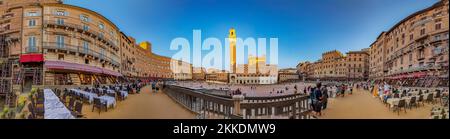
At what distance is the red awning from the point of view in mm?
3172

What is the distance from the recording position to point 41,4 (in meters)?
3.67

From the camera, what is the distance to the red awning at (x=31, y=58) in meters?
A: 3.17

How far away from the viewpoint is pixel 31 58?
10.7 ft

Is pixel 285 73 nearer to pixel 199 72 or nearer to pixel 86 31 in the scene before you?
pixel 199 72

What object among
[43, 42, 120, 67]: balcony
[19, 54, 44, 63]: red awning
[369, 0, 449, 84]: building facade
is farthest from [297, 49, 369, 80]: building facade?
[19, 54, 44, 63]: red awning

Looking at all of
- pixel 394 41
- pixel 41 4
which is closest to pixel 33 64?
pixel 41 4

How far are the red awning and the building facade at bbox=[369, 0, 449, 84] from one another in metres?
7.04

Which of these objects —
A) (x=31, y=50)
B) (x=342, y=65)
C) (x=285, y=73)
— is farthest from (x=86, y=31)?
(x=342, y=65)

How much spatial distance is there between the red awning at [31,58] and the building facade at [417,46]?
23.1 feet

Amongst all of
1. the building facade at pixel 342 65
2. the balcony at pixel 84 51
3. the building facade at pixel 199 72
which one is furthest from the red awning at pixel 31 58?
the building facade at pixel 342 65

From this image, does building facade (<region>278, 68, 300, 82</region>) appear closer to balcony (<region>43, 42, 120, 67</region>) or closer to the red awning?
balcony (<region>43, 42, 120, 67</region>)

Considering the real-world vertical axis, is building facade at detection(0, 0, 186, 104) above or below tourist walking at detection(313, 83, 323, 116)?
above
